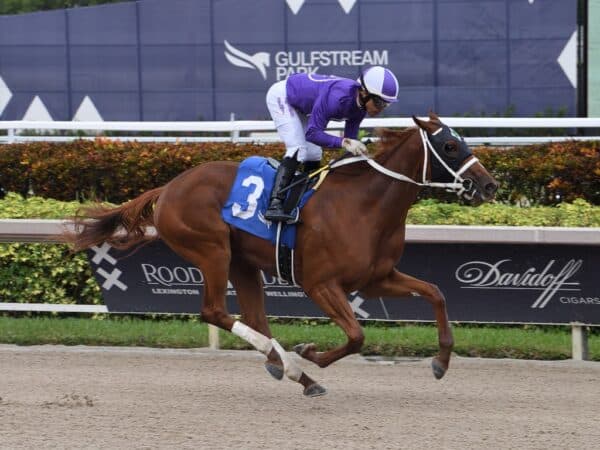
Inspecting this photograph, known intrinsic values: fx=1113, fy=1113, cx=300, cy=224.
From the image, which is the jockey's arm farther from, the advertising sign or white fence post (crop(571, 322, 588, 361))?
white fence post (crop(571, 322, 588, 361))

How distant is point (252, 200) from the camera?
6121 millimetres

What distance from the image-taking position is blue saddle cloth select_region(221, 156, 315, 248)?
19.9 ft

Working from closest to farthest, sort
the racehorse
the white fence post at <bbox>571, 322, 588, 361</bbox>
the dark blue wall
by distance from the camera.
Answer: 1. the racehorse
2. the white fence post at <bbox>571, 322, 588, 361</bbox>
3. the dark blue wall

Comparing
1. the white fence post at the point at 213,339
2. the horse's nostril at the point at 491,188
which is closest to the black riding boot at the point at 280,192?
the horse's nostril at the point at 491,188

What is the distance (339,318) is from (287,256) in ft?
1.67

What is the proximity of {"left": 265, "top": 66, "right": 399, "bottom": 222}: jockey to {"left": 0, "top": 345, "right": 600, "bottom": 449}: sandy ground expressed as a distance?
106 cm

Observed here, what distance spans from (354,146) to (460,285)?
5.92ft

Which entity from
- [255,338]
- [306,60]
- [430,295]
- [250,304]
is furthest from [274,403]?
[306,60]

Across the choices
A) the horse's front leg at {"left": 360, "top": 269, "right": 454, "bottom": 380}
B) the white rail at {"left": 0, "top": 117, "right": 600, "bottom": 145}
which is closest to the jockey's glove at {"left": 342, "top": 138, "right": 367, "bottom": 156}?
the horse's front leg at {"left": 360, "top": 269, "right": 454, "bottom": 380}

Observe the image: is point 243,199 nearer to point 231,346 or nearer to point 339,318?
point 339,318

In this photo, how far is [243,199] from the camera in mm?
6145

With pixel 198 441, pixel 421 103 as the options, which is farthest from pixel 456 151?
pixel 421 103

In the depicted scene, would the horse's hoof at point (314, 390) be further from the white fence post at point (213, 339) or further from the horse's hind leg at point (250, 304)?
the white fence post at point (213, 339)

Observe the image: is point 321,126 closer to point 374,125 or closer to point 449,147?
point 449,147
